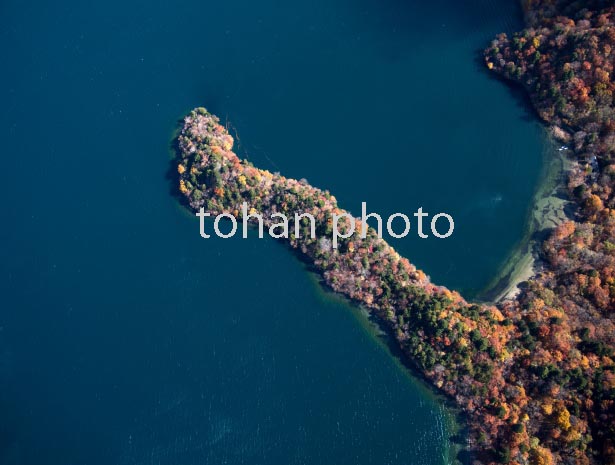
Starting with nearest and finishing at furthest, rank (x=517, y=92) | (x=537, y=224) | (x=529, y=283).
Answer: (x=529, y=283)
(x=537, y=224)
(x=517, y=92)

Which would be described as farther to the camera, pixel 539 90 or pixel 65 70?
pixel 65 70

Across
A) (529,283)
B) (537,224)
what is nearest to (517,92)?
(537,224)

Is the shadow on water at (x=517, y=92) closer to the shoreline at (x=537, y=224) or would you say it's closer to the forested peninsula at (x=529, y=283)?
the forested peninsula at (x=529, y=283)

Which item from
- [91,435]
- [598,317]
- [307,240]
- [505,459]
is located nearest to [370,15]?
[307,240]

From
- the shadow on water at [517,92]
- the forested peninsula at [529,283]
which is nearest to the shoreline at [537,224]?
the forested peninsula at [529,283]

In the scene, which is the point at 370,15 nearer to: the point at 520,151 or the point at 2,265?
the point at 520,151

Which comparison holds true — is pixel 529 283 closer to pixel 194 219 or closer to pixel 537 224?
pixel 537 224

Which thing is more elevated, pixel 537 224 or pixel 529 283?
pixel 537 224
